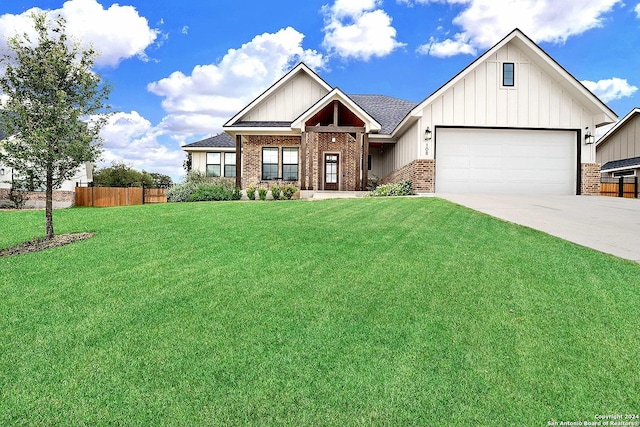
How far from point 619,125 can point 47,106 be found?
28428mm

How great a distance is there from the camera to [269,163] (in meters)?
21.2

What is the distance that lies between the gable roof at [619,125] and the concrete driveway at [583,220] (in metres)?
13.3

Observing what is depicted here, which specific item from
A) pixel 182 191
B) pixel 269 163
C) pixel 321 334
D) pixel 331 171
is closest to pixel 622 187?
pixel 331 171

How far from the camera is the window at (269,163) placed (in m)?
21.2

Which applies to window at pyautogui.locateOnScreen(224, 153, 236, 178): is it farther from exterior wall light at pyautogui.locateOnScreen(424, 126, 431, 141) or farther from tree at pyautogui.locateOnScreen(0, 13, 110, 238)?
tree at pyautogui.locateOnScreen(0, 13, 110, 238)

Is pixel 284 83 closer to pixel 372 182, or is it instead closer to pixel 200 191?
pixel 372 182

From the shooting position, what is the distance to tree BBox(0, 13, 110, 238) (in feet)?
27.6

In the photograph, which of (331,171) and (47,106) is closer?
(47,106)

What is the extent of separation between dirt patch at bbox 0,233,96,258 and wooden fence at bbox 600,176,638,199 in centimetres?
2655

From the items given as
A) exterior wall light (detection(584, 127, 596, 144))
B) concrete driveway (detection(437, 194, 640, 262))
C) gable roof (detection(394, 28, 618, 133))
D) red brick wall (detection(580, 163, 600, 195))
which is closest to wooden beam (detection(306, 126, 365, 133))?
gable roof (detection(394, 28, 618, 133))

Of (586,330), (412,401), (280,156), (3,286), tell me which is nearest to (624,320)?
(586,330)

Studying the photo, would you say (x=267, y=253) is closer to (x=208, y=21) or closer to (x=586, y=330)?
(x=586, y=330)

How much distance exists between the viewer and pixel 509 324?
389cm

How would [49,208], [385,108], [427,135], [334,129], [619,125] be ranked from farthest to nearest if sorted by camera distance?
[385,108] → [619,125] → [334,129] → [427,135] → [49,208]
